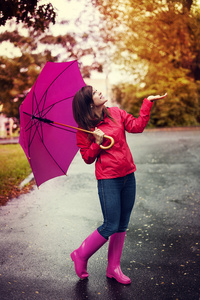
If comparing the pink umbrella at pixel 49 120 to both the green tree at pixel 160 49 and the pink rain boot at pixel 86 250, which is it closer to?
the pink rain boot at pixel 86 250

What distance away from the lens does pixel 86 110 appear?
11.6ft

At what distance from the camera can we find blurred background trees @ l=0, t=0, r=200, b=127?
13.5 metres

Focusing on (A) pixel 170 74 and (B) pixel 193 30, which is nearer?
(B) pixel 193 30

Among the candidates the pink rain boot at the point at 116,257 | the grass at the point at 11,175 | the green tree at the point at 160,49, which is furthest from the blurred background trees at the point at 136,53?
the pink rain boot at the point at 116,257

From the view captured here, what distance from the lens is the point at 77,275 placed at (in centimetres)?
400

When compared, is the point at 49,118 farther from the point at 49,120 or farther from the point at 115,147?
the point at 115,147

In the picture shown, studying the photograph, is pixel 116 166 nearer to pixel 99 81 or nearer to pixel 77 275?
pixel 77 275

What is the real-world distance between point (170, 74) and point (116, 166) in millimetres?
20803

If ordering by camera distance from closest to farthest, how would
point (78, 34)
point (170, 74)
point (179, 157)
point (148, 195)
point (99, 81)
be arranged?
point (148, 195) → point (179, 157) → point (78, 34) → point (170, 74) → point (99, 81)

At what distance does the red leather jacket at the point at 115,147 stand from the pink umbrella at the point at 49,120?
0.46 m

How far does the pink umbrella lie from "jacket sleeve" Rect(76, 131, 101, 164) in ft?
1.04

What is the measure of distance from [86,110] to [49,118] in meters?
0.65

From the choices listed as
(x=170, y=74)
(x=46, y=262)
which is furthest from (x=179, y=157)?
(x=170, y=74)

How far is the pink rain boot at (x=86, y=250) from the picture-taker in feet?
12.0
